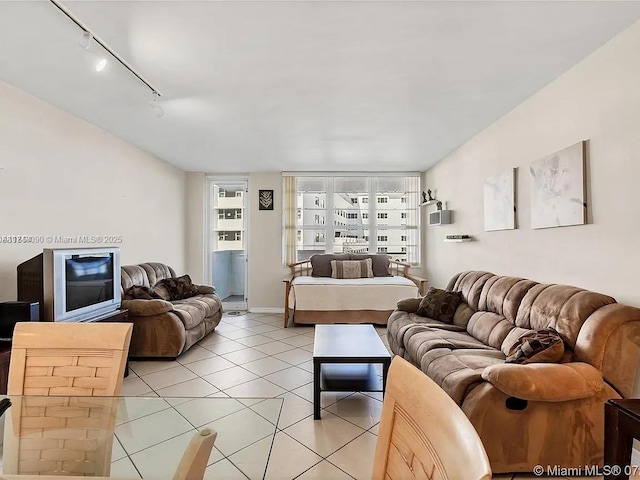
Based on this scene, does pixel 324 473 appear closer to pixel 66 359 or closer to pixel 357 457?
pixel 357 457

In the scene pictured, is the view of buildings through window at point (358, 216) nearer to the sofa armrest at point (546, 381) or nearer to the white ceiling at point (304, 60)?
the white ceiling at point (304, 60)

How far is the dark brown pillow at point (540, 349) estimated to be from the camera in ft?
6.42

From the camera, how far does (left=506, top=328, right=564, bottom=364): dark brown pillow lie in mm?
1957

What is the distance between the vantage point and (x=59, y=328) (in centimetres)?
152

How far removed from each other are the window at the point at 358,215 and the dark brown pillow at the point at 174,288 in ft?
6.90

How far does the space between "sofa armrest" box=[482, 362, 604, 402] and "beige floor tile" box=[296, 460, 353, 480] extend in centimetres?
93

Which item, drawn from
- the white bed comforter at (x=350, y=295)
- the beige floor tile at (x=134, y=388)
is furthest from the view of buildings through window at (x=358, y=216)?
the beige floor tile at (x=134, y=388)

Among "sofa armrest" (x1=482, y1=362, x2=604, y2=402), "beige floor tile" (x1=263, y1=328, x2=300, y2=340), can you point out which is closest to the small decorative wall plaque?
"beige floor tile" (x1=263, y1=328, x2=300, y2=340)

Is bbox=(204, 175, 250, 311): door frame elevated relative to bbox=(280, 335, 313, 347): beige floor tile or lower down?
elevated

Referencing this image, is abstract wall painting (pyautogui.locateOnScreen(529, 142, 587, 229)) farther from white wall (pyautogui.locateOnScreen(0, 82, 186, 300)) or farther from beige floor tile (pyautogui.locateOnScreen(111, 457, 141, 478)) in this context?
white wall (pyautogui.locateOnScreen(0, 82, 186, 300))

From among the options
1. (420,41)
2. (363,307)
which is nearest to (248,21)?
(420,41)

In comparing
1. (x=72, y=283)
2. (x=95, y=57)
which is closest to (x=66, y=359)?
(x=72, y=283)

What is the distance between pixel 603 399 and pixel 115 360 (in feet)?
7.86

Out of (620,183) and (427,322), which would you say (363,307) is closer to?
(427,322)
